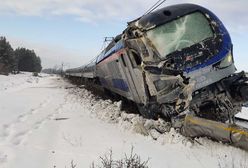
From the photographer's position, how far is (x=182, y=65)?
7500 mm

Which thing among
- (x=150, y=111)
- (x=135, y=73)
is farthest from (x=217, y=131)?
(x=135, y=73)

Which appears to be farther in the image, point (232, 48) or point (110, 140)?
point (232, 48)

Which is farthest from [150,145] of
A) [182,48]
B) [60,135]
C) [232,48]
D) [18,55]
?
[18,55]

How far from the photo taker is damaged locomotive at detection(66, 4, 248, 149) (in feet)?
24.5

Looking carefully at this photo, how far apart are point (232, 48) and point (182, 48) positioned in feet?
4.30

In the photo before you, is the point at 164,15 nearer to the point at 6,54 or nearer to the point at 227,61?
the point at 227,61

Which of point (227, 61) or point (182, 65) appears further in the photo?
point (227, 61)

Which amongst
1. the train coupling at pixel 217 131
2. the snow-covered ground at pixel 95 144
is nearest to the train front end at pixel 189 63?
the train coupling at pixel 217 131

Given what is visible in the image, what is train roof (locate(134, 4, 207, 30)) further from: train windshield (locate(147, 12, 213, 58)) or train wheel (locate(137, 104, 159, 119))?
Result: train wheel (locate(137, 104, 159, 119))

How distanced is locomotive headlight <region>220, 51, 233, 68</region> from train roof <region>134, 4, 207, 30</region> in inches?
50.6

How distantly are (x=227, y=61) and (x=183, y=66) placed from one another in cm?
118

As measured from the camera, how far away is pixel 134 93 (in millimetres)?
8688

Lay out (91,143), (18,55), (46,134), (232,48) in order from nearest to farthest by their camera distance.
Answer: (91,143) < (46,134) < (232,48) < (18,55)

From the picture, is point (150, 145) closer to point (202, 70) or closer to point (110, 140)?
point (110, 140)
